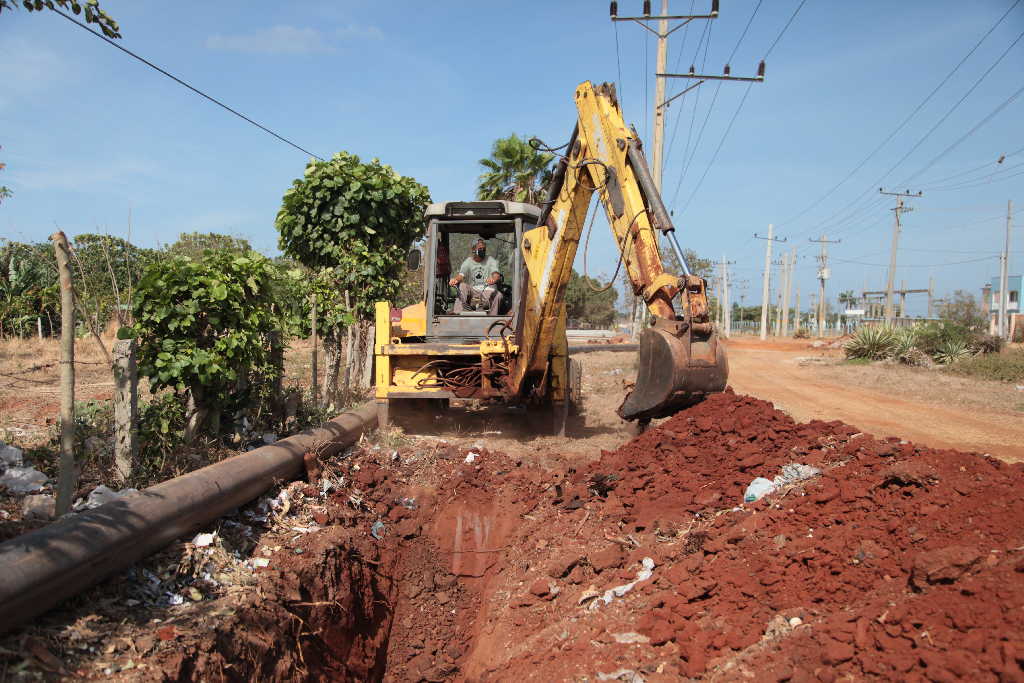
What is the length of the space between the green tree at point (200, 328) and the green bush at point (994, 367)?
15.1 metres

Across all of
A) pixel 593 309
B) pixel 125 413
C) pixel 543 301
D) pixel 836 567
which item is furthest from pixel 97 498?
pixel 593 309

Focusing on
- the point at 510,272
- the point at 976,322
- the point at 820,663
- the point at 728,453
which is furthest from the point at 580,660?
the point at 976,322

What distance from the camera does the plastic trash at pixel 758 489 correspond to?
15.9ft

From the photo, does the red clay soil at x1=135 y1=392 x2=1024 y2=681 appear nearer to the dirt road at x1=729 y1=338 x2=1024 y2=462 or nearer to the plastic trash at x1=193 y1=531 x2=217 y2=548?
the plastic trash at x1=193 y1=531 x2=217 y2=548

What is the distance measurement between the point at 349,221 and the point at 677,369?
7205 millimetres

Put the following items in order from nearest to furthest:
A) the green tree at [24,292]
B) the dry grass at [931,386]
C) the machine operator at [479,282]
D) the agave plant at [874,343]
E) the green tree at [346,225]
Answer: the machine operator at [479,282], the green tree at [346,225], the dry grass at [931,386], the green tree at [24,292], the agave plant at [874,343]

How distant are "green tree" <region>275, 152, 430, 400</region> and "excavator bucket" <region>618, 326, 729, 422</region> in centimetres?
609

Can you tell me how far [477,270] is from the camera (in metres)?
9.34

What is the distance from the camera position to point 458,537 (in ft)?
21.1

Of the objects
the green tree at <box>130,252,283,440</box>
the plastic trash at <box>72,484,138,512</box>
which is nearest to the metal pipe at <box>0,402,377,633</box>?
the plastic trash at <box>72,484,138,512</box>

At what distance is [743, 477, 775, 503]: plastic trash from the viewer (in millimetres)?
4836

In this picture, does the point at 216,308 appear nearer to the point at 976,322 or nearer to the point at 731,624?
the point at 731,624

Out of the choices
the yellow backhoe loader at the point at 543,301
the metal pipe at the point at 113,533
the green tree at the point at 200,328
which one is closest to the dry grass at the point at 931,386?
the yellow backhoe loader at the point at 543,301

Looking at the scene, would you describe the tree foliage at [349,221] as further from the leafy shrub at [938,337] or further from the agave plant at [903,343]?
the leafy shrub at [938,337]
